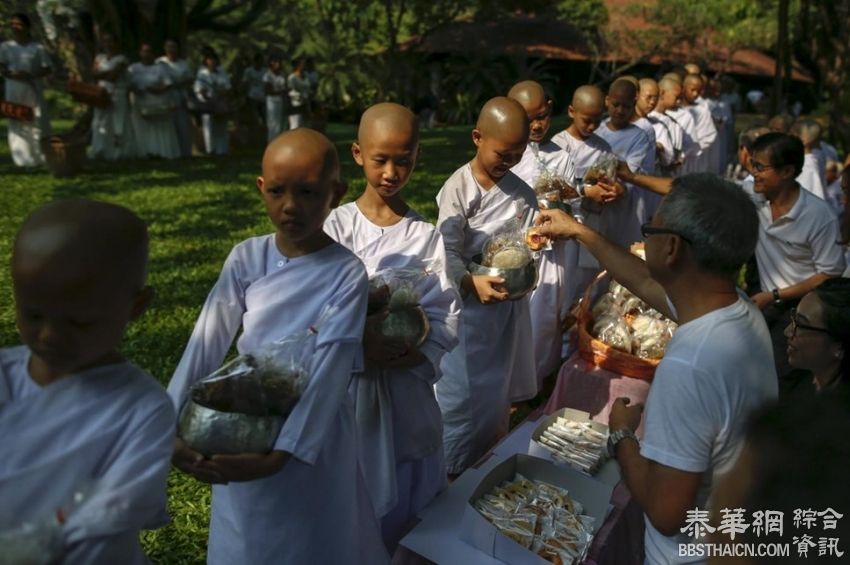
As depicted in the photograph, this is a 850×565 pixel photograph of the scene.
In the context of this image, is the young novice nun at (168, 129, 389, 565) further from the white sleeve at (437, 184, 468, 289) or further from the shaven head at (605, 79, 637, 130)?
the shaven head at (605, 79, 637, 130)

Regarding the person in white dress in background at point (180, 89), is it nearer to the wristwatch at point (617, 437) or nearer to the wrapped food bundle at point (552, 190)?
the wrapped food bundle at point (552, 190)

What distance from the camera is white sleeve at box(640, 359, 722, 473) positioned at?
1.82m

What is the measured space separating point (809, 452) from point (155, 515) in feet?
4.21

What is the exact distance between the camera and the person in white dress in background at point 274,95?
1723cm

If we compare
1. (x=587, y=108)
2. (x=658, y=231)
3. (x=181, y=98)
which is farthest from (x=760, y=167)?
(x=181, y=98)

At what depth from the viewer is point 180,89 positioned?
48.9 ft

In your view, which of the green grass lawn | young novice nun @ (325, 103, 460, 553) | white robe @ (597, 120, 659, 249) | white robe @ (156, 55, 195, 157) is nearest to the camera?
young novice nun @ (325, 103, 460, 553)

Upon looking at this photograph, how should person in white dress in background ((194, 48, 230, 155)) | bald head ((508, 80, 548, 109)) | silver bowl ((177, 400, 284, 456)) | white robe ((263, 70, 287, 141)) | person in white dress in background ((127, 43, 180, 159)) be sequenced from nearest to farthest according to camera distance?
silver bowl ((177, 400, 284, 456)), bald head ((508, 80, 548, 109)), person in white dress in background ((127, 43, 180, 159)), person in white dress in background ((194, 48, 230, 155)), white robe ((263, 70, 287, 141))

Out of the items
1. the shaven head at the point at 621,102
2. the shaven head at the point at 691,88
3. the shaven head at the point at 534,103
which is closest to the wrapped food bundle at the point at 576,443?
the shaven head at the point at 534,103

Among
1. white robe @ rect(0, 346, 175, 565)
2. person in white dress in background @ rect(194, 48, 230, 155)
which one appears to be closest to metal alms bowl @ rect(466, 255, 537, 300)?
white robe @ rect(0, 346, 175, 565)

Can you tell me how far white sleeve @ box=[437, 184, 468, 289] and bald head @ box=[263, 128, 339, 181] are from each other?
1.42m

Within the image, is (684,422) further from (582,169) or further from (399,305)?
(582,169)

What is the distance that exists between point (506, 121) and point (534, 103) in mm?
1383

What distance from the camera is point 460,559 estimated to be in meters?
2.59
